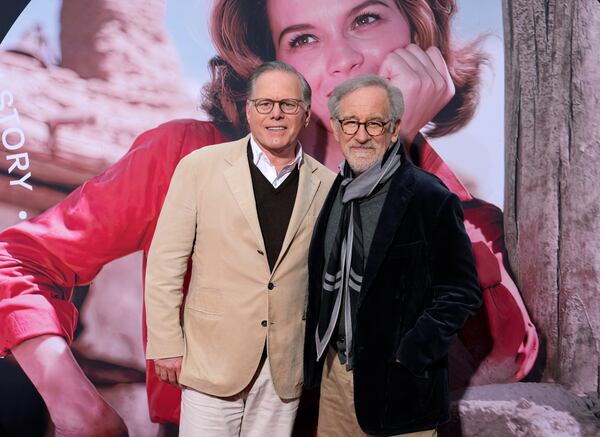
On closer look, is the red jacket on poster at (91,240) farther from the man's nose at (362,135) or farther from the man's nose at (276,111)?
the man's nose at (362,135)

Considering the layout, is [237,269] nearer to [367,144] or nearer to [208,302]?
[208,302]

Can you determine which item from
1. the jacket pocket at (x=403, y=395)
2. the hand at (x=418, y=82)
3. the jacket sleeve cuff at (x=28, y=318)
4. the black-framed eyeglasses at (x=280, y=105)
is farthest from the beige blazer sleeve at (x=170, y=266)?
the hand at (x=418, y=82)

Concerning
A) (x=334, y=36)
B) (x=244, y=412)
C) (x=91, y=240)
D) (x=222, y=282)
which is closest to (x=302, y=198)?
(x=222, y=282)

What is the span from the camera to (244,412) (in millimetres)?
1885

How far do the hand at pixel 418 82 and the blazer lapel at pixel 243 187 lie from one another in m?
0.98

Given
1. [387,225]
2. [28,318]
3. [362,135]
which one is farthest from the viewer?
[28,318]

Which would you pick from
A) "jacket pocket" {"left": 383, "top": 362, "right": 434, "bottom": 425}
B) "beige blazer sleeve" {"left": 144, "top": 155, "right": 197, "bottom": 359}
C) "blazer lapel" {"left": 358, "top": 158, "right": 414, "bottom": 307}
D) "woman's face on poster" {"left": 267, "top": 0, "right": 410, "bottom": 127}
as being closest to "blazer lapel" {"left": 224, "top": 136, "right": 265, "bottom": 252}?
"beige blazer sleeve" {"left": 144, "top": 155, "right": 197, "bottom": 359}

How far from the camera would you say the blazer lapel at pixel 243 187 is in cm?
176

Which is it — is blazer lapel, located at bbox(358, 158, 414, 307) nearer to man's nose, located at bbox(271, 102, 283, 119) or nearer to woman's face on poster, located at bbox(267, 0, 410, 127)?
man's nose, located at bbox(271, 102, 283, 119)

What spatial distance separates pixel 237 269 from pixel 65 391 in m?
1.34

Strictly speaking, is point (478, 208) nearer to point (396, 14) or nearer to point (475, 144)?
point (475, 144)

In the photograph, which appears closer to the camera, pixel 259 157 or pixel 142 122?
pixel 259 157

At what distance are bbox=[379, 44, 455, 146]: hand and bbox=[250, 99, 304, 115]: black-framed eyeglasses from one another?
0.81 meters

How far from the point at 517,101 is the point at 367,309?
5.01ft
